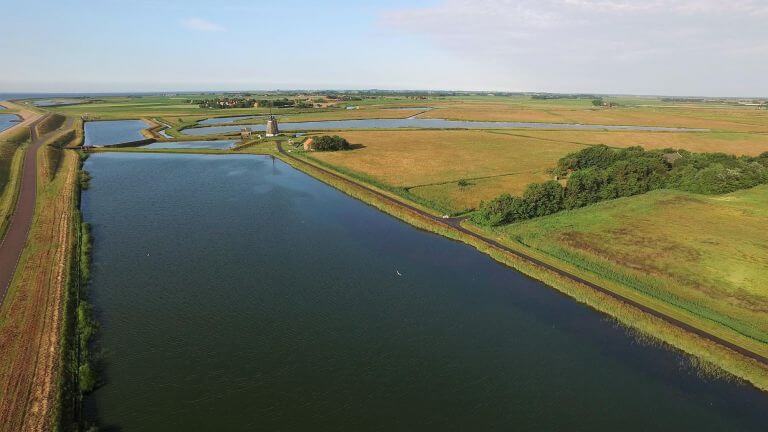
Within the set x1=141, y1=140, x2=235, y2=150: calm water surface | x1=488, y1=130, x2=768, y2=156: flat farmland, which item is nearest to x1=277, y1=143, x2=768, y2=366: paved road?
x1=141, y1=140, x2=235, y2=150: calm water surface

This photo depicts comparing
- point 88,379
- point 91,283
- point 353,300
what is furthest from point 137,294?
point 353,300

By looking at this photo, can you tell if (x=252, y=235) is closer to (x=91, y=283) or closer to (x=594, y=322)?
(x=91, y=283)

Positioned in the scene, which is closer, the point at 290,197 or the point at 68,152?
the point at 290,197

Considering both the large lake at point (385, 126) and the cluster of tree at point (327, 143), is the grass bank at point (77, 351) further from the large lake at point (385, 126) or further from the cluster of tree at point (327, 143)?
the large lake at point (385, 126)

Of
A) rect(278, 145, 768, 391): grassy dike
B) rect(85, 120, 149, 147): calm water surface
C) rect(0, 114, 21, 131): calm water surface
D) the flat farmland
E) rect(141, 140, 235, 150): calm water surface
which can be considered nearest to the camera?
rect(278, 145, 768, 391): grassy dike

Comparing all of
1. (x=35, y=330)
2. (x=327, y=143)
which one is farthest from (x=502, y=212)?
(x=327, y=143)

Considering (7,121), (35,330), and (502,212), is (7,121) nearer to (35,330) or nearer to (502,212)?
(35,330)

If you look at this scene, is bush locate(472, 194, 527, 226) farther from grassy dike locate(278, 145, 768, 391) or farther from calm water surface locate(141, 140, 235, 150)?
calm water surface locate(141, 140, 235, 150)
